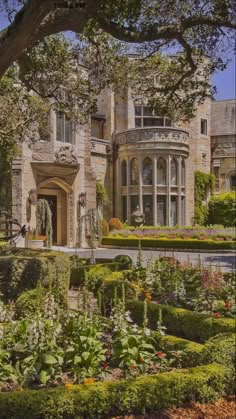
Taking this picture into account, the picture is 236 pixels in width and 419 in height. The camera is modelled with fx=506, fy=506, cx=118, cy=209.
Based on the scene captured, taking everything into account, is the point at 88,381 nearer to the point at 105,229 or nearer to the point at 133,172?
the point at 105,229

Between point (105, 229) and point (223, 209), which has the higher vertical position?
point (223, 209)

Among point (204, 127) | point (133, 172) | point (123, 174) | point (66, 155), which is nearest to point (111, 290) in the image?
point (66, 155)

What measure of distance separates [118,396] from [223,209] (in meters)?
31.7

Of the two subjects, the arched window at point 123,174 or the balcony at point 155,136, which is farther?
the arched window at point 123,174

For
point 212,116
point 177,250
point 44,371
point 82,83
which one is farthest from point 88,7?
point 212,116

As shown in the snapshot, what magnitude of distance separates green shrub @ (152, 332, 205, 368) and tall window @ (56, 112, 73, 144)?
1954 centimetres

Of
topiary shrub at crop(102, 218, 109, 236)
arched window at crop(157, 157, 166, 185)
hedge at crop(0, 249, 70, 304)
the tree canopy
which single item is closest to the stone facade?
arched window at crop(157, 157, 166, 185)

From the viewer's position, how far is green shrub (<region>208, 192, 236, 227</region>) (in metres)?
35.0

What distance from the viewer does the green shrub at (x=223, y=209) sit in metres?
35.0

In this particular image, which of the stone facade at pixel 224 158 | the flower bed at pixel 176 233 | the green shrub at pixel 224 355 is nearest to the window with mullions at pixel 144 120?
the stone facade at pixel 224 158

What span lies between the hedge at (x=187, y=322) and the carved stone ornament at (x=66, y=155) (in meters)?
16.6

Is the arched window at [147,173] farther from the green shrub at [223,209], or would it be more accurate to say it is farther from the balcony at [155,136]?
the green shrub at [223,209]

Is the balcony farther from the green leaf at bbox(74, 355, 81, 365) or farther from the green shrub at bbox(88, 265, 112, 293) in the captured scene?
the green leaf at bbox(74, 355, 81, 365)

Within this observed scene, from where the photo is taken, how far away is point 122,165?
32094 mm
